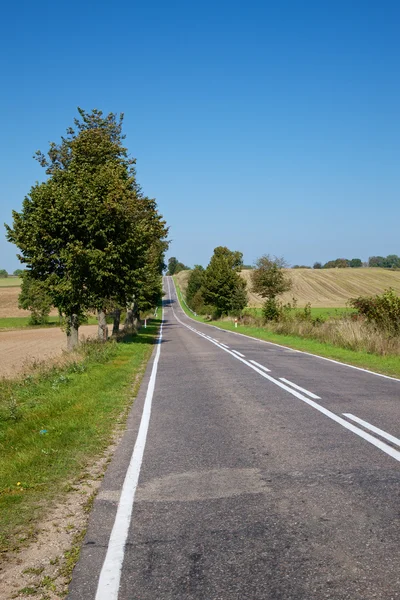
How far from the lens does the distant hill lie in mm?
97438

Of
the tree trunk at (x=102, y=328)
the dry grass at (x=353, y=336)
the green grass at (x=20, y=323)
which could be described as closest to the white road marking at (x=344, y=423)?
the dry grass at (x=353, y=336)

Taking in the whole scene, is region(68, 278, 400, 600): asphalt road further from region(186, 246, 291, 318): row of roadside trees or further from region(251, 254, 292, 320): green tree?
region(251, 254, 292, 320): green tree

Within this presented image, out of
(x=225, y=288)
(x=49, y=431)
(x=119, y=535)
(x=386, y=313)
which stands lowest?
(x=49, y=431)

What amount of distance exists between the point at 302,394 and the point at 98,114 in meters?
28.0

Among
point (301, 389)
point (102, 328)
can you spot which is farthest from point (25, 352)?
point (301, 389)

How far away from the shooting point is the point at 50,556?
400 centimetres

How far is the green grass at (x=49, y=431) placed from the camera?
5.15 meters

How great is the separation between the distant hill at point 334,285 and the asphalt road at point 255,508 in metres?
81.5

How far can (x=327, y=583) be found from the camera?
10.9 feet

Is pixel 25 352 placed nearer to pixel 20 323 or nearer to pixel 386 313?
pixel 386 313

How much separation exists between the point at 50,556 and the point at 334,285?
109 m

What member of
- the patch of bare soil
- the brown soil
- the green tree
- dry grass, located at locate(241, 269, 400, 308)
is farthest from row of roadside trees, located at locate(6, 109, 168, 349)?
the brown soil

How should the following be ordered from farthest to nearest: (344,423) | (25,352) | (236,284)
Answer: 1. (236,284)
2. (25,352)
3. (344,423)

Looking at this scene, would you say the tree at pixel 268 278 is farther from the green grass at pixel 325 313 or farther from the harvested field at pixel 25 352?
the harvested field at pixel 25 352
